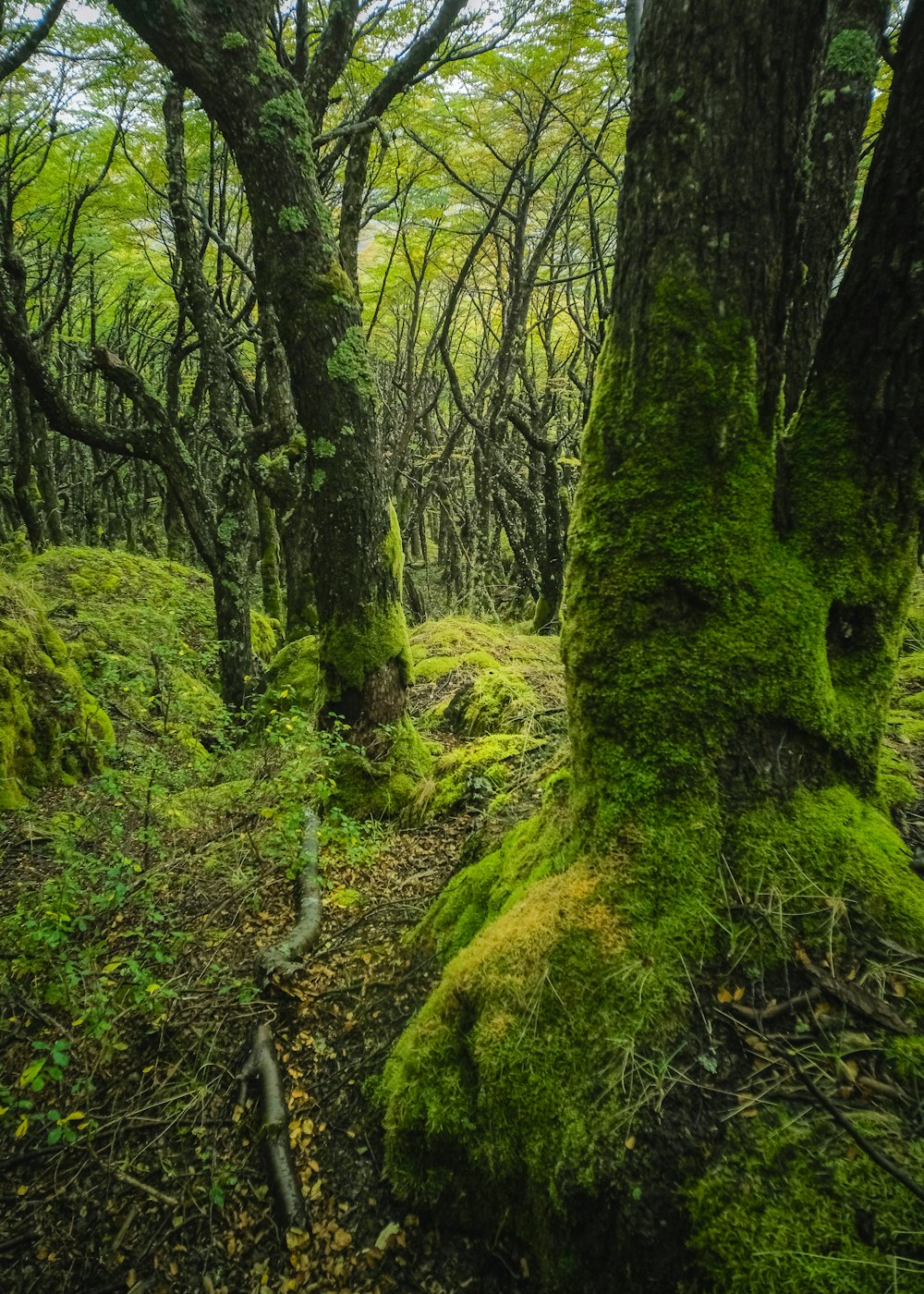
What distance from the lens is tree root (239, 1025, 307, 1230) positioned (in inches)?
89.9

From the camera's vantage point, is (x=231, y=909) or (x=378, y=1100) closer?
(x=378, y=1100)

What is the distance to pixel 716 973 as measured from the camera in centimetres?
196

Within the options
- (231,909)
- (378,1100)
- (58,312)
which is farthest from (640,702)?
(58,312)

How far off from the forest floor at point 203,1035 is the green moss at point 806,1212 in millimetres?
714

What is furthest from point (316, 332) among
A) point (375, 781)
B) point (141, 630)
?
point (141, 630)

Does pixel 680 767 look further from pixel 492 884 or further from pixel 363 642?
pixel 363 642

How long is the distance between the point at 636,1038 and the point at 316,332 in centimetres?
473

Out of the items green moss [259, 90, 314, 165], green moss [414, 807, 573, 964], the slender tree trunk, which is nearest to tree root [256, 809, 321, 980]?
green moss [414, 807, 573, 964]

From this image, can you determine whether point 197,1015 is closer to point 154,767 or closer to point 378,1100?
point 378,1100

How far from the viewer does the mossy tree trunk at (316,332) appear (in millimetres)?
4348

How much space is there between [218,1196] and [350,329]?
16.5 feet

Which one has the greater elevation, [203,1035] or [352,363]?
[352,363]

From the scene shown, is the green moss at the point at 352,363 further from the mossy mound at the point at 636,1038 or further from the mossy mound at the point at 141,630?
the mossy mound at the point at 636,1038

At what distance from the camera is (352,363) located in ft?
15.8
